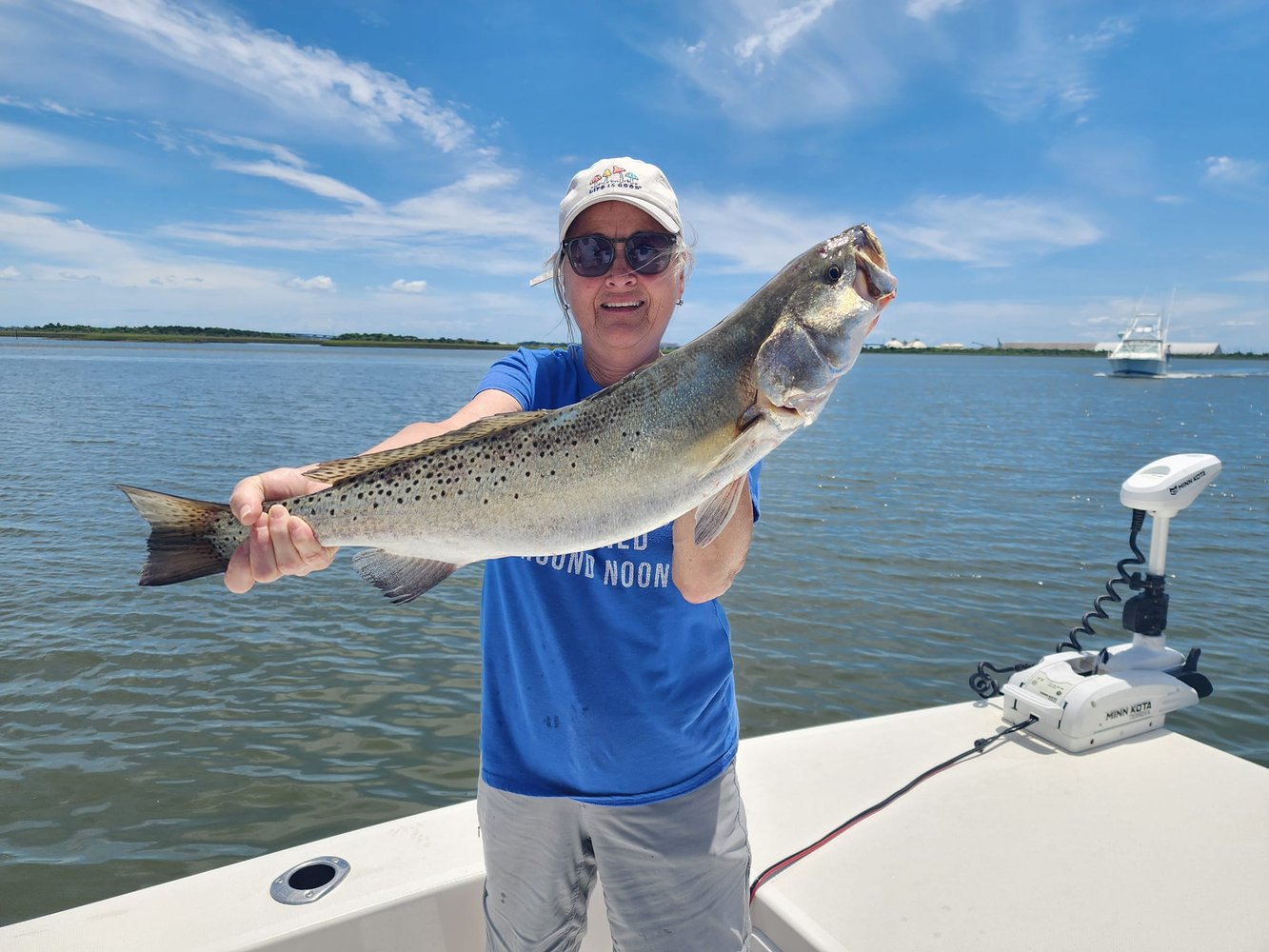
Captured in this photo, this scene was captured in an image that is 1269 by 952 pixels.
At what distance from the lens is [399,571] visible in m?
3.11

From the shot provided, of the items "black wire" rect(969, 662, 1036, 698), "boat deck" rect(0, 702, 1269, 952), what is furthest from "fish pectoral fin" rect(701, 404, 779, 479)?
"black wire" rect(969, 662, 1036, 698)

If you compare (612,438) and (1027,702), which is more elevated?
(612,438)

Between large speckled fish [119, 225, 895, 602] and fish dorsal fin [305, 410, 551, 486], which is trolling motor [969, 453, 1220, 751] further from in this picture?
fish dorsal fin [305, 410, 551, 486]

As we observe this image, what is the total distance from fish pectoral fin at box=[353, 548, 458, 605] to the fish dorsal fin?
13.1 inches

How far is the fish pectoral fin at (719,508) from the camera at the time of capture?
9.16ft

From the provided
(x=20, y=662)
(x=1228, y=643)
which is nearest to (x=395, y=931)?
(x=20, y=662)

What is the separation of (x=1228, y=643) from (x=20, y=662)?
16.8m

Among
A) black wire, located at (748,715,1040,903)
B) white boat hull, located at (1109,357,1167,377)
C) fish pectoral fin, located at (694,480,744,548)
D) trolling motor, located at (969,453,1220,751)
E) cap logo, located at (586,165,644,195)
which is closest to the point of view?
fish pectoral fin, located at (694,480,744,548)

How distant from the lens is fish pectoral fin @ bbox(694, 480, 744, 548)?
2793 millimetres

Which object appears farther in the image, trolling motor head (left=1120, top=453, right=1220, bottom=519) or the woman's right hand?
trolling motor head (left=1120, top=453, right=1220, bottom=519)

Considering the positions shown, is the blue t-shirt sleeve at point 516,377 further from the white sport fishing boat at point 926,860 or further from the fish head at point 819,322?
the white sport fishing boat at point 926,860

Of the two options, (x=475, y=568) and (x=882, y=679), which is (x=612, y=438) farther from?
(x=475, y=568)

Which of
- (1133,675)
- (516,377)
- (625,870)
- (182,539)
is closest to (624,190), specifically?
(516,377)

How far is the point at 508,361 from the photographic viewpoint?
3414 mm
